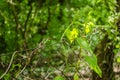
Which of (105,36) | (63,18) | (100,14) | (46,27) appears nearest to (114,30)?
(105,36)

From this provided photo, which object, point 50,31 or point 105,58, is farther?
point 50,31

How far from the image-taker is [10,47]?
5.59 m

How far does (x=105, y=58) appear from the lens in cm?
309

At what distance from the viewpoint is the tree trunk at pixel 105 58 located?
3061mm

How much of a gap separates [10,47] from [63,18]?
64.0 inches

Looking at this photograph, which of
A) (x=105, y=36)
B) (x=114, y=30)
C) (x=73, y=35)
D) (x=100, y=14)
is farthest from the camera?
(x=100, y=14)

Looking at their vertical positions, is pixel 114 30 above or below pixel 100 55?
above

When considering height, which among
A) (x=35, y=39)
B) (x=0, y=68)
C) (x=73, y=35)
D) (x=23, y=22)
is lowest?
(x=35, y=39)

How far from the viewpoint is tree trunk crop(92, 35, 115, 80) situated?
10.0 ft

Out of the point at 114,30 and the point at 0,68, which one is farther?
the point at 0,68

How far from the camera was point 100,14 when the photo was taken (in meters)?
5.06

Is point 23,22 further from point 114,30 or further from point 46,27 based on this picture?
point 114,30

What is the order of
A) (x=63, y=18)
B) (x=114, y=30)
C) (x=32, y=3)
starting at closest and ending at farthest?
(x=114, y=30) < (x=32, y=3) < (x=63, y=18)

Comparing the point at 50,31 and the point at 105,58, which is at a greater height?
the point at 105,58
